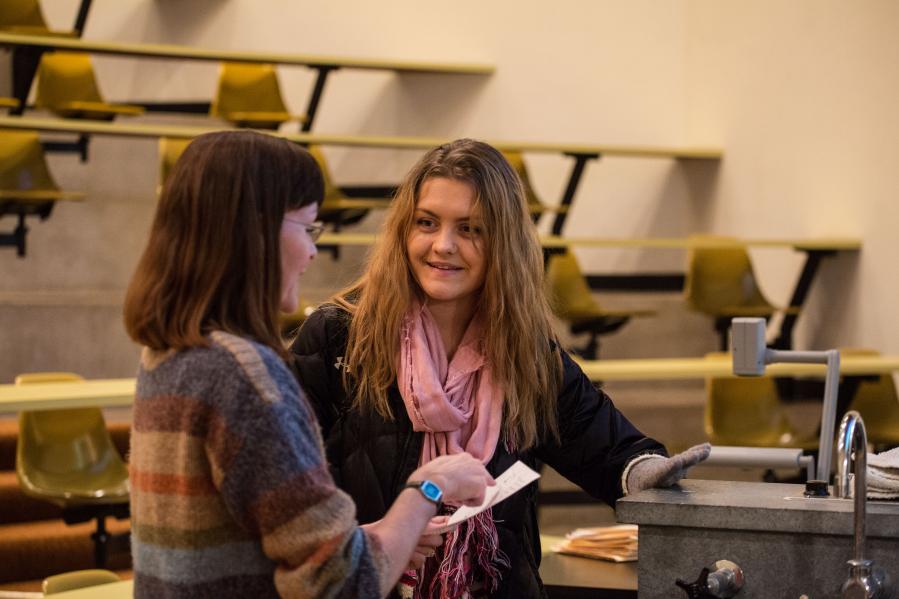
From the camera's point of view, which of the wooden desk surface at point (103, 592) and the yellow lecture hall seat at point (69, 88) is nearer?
the wooden desk surface at point (103, 592)

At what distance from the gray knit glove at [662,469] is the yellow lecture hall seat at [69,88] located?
4.79 metres

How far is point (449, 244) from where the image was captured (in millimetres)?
2014

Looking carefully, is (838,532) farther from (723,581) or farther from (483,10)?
(483,10)

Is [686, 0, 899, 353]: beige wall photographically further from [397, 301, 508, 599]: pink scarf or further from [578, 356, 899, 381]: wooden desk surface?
[397, 301, 508, 599]: pink scarf

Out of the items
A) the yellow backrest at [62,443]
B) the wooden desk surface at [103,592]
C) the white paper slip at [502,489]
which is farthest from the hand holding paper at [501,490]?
the yellow backrest at [62,443]

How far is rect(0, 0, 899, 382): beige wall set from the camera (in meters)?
6.20

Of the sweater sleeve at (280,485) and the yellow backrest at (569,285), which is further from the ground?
the sweater sleeve at (280,485)

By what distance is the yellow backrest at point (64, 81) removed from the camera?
20.9 feet

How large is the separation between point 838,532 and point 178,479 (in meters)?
0.95

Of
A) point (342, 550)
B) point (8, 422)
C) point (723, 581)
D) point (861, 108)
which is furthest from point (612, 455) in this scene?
point (861, 108)

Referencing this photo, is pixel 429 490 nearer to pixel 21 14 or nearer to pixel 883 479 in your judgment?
pixel 883 479

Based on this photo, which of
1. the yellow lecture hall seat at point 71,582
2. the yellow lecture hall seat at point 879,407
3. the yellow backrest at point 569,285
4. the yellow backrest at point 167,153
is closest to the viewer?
the yellow lecture hall seat at point 71,582

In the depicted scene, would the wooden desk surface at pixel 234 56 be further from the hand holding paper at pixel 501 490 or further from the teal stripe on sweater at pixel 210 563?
the teal stripe on sweater at pixel 210 563

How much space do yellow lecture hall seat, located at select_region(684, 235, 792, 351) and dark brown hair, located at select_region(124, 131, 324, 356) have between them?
15.4 ft
